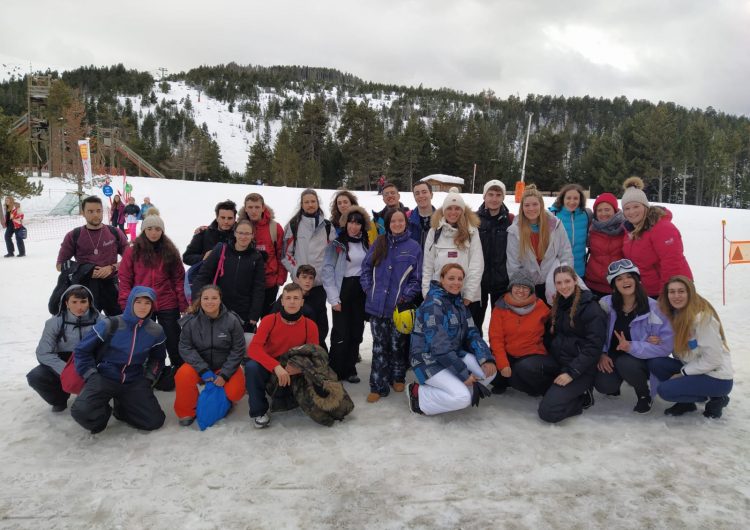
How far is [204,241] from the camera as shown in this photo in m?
4.67

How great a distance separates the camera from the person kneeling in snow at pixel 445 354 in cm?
379

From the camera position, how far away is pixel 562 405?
3715 millimetres

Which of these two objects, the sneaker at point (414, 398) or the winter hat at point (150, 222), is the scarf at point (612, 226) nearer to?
the sneaker at point (414, 398)

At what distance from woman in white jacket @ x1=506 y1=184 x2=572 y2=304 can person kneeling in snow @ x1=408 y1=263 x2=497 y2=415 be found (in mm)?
722

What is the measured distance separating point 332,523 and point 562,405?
7.03 ft

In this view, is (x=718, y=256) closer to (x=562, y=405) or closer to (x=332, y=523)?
(x=562, y=405)

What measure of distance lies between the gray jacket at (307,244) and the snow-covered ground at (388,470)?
1477mm

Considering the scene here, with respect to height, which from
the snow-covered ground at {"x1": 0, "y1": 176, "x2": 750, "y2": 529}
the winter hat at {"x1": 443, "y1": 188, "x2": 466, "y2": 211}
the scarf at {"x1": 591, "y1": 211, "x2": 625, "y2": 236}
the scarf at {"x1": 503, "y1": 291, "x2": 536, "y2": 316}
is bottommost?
the snow-covered ground at {"x1": 0, "y1": 176, "x2": 750, "y2": 529}

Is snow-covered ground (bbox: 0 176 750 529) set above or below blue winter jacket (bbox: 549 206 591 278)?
below

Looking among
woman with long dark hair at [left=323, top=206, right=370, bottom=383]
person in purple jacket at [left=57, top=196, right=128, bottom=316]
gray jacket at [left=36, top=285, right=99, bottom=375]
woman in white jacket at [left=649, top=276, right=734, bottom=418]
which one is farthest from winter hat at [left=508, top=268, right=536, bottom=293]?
person in purple jacket at [left=57, top=196, right=128, bottom=316]

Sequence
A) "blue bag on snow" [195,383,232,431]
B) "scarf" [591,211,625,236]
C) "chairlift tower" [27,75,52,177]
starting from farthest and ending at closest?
"chairlift tower" [27,75,52,177], "scarf" [591,211,625,236], "blue bag on snow" [195,383,232,431]

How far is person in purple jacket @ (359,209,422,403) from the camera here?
4234 mm

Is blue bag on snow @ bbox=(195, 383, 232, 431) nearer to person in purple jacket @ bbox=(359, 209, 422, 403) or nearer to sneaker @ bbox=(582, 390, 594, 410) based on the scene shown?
person in purple jacket @ bbox=(359, 209, 422, 403)

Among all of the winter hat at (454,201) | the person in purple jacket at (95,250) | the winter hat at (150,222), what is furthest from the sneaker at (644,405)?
the person in purple jacket at (95,250)
